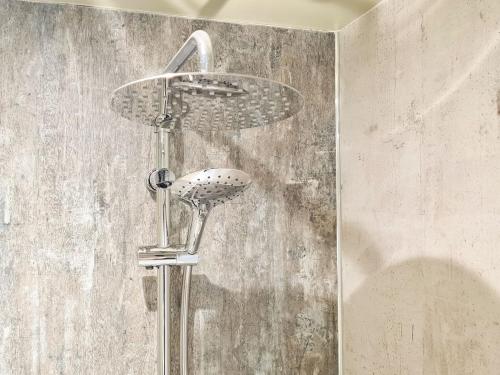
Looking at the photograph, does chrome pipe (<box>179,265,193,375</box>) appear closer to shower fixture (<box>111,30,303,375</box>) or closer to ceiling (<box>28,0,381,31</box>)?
shower fixture (<box>111,30,303,375</box>)

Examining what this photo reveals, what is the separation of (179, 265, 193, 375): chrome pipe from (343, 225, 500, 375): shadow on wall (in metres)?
0.39

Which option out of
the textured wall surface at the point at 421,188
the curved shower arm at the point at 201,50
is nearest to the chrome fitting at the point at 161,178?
the curved shower arm at the point at 201,50

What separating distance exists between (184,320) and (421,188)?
52 cm

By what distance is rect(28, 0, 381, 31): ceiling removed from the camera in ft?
3.88

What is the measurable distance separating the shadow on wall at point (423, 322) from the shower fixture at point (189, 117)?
384 mm

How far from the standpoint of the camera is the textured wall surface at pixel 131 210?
1148mm

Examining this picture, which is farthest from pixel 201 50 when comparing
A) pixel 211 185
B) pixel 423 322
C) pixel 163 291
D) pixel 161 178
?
pixel 423 322

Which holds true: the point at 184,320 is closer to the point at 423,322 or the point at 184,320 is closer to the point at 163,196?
the point at 163,196

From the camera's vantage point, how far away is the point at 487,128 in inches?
35.8

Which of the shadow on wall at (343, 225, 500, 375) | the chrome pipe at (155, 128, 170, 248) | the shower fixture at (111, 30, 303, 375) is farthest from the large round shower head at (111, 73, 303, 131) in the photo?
the shadow on wall at (343, 225, 500, 375)

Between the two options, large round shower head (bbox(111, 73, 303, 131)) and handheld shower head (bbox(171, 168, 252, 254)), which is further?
handheld shower head (bbox(171, 168, 252, 254))

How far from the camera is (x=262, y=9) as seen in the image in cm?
122

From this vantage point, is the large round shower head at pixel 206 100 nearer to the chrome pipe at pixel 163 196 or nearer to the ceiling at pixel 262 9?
the chrome pipe at pixel 163 196

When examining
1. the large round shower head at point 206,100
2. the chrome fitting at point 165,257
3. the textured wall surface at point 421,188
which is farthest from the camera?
the chrome fitting at point 165,257
